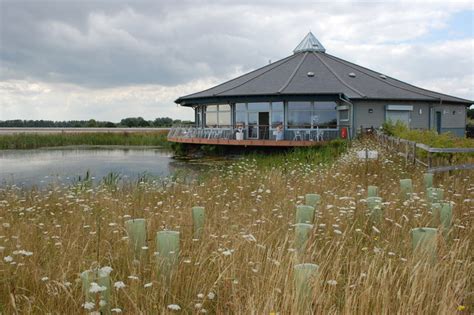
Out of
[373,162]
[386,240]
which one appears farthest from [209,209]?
[373,162]

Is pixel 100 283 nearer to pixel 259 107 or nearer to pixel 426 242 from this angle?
pixel 426 242

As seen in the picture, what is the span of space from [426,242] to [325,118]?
2403cm

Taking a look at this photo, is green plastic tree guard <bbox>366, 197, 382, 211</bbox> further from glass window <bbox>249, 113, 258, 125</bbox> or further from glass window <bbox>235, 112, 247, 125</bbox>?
glass window <bbox>235, 112, 247, 125</bbox>

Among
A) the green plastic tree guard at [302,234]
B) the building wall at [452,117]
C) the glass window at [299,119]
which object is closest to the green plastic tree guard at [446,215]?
the green plastic tree guard at [302,234]

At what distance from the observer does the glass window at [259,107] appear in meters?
28.3

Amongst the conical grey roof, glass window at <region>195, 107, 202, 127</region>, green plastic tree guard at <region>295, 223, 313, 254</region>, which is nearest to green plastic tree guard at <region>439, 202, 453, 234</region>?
green plastic tree guard at <region>295, 223, 313, 254</region>

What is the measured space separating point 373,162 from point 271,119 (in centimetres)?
1602

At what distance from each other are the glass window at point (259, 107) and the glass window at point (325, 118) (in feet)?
9.75

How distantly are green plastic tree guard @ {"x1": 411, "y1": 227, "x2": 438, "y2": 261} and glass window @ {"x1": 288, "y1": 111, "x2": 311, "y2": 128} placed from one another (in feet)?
77.1

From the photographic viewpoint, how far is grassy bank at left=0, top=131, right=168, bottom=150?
37531mm

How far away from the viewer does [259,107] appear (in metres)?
28.5

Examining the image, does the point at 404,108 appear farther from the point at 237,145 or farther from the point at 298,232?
the point at 298,232

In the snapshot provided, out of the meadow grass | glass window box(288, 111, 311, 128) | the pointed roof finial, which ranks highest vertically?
the pointed roof finial

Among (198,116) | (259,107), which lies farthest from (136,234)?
(198,116)
